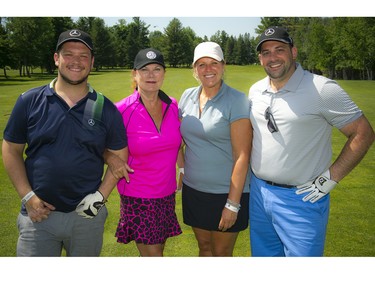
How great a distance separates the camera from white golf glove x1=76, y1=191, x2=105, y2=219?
268cm

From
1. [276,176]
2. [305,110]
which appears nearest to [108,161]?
[276,176]

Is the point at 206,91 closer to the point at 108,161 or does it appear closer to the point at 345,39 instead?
the point at 108,161

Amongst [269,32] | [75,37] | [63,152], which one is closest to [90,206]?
[63,152]

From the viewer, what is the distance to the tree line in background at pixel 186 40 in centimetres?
438

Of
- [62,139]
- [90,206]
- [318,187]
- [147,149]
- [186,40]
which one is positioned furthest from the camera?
[186,40]

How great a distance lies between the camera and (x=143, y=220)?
9.91ft

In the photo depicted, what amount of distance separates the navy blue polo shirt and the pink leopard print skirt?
46 centimetres

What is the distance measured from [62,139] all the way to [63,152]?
10 cm

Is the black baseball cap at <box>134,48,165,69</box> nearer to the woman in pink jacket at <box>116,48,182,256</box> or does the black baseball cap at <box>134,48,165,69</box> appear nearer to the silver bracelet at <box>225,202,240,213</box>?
the woman in pink jacket at <box>116,48,182,256</box>

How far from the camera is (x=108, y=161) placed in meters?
2.79

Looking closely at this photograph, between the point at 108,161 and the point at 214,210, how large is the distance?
1099 mm

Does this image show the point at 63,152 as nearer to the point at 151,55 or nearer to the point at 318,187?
the point at 151,55

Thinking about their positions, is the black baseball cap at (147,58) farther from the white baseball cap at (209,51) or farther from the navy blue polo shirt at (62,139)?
the navy blue polo shirt at (62,139)

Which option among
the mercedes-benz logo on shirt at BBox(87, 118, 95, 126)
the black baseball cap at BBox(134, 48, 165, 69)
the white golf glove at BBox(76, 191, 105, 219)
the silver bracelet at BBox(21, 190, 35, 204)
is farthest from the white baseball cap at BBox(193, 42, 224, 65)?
the silver bracelet at BBox(21, 190, 35, 204)
